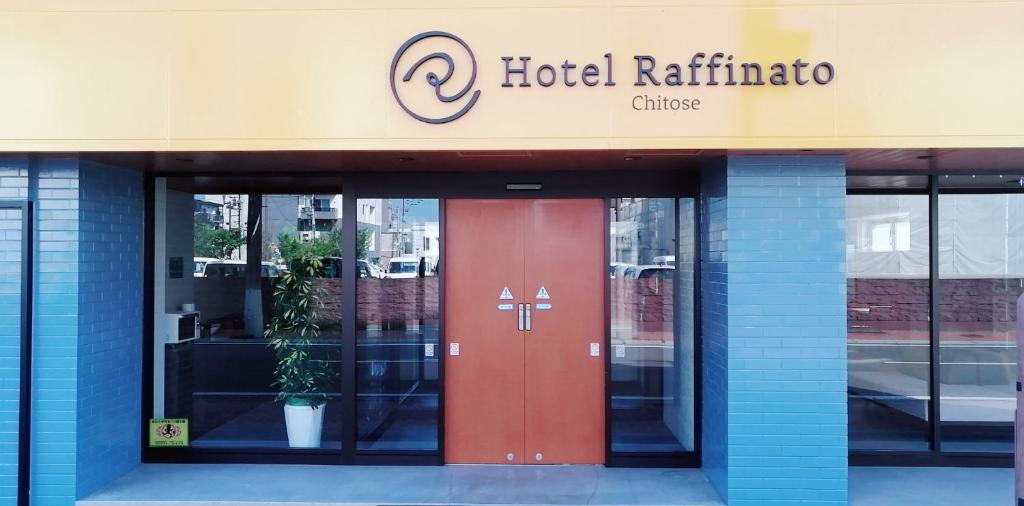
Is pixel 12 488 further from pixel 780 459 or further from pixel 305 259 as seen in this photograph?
pixel 780 459

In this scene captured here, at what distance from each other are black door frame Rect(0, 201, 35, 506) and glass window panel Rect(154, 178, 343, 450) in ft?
3.93

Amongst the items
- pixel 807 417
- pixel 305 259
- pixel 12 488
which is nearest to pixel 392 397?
pixel 305 259

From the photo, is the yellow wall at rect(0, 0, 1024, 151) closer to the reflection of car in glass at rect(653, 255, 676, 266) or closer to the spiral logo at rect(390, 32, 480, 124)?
the spiral logo at rect(390, 32, 480, 124)

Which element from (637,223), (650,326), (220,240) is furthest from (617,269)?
(220,240)

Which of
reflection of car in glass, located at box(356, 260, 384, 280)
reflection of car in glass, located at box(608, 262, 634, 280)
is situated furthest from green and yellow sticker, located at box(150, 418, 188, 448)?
reflection of car in glass, located at box(608, 262, 634, 280)

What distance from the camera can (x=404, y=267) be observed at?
6.63 meters

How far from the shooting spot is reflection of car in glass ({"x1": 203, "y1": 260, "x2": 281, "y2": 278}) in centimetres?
693

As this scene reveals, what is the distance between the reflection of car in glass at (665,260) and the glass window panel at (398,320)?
1.95 m

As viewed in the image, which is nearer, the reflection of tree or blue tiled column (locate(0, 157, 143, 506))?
blue tiled column (locate(0, 157, 143, 506))

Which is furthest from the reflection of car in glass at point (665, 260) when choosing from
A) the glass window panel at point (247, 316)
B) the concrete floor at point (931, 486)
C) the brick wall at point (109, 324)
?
the brick wall at point (109, 324)

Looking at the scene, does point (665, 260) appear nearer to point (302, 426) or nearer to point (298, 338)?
point (298, 338)

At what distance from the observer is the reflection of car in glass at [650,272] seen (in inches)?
259

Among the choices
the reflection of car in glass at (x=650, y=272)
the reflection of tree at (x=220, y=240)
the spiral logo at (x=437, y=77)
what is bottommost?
the reflection of car in glass at (x=650, y=272)

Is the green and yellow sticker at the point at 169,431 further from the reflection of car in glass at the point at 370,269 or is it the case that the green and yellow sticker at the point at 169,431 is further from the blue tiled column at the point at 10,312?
the reflection of car in glass at the point at 370,269
